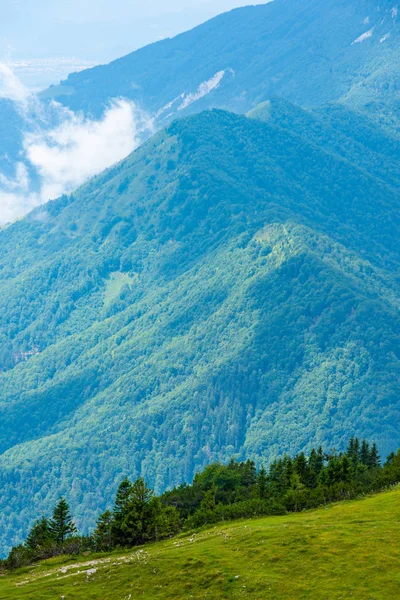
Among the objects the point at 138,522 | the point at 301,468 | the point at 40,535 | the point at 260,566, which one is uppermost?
the point at 301,468

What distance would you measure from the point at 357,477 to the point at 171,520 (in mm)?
32340

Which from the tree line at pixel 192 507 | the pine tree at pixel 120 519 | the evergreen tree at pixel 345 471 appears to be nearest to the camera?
the pine tree at pixel 120 519

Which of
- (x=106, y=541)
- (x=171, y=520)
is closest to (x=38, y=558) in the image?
(x=106, y=541)

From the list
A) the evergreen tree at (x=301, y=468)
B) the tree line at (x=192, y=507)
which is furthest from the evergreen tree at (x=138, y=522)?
the evergreen tree at (x=301, y=468)

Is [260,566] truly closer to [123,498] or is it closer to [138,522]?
[138,522]

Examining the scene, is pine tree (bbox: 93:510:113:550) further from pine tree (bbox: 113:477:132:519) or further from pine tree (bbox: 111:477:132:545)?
pine tree (bbox: 113:477:132:519)

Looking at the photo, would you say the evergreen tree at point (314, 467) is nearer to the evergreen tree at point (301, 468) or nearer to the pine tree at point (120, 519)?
the evergreen tree at point (301, 468)

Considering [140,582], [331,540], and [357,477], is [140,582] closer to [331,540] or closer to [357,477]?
[331,540]

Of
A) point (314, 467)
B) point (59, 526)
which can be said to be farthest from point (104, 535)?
point (314, 467)

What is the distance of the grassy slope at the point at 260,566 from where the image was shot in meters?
101

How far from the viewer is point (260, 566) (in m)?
108

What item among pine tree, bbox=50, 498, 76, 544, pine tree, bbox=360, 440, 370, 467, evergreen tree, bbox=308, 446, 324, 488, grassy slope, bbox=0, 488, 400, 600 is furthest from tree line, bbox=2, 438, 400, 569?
pine tree, bbox=360, 440, 370, 467

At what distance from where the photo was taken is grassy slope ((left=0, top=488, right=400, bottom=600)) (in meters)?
101

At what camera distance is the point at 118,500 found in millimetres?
148375
